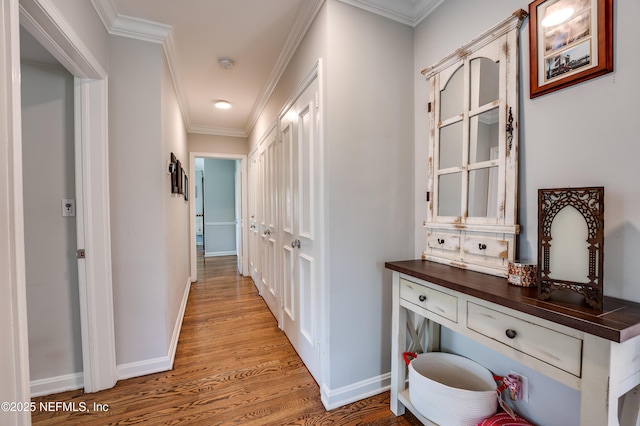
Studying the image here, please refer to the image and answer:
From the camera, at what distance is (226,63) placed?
2355 millimetres

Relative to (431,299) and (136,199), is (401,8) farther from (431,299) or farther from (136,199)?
(136,199)

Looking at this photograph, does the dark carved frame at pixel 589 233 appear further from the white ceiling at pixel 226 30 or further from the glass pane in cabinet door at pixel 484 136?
the white ceiling at pixel 226 30

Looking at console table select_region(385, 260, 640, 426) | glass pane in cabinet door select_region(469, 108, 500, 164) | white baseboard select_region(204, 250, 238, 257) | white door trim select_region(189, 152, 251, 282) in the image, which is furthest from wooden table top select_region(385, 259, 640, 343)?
white baseboard select_region(204, 250, 238, 257)

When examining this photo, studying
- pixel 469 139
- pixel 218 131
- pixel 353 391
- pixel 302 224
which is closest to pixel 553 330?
pixel 469 139

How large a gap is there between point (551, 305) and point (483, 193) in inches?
24.4

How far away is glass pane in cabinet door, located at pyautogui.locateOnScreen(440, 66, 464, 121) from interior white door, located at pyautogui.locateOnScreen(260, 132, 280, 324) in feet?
A: 5.05

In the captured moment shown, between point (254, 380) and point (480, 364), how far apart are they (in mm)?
1406

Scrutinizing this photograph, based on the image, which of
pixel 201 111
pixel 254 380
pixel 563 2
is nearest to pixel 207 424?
pixel 254 380

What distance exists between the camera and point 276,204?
8.55 feet

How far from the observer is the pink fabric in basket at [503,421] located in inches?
42.2

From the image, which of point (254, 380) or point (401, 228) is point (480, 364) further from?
point (254, 380)

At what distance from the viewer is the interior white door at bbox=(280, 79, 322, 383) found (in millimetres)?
1683

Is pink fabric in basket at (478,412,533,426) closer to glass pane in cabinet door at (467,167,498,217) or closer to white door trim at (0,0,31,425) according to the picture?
glass pane in cabinet door at (467,167,498,217)

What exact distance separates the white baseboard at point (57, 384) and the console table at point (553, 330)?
2213 millimetres
